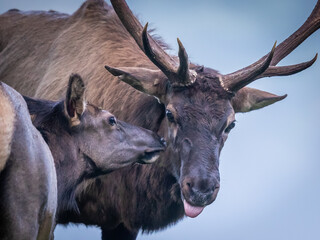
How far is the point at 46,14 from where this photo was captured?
12.2m

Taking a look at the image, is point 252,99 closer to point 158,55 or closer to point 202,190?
point 158,55

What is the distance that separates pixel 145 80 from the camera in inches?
364

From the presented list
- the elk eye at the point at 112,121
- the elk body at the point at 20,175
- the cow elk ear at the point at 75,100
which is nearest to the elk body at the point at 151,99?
the elk eye at the point at 112,121

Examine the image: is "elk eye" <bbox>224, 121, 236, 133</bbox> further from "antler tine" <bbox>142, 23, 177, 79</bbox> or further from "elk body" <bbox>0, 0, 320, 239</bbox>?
"antler tine" <bbox>142, 23, 177, 79</bbox>

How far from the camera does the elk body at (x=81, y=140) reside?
7934mm

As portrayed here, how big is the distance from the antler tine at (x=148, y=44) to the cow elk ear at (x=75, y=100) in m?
1.24

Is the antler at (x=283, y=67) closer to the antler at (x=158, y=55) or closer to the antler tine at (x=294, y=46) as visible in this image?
the antler tine at (x=294, y=46)

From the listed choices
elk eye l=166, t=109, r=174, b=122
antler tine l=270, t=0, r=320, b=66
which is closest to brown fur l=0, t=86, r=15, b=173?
elk eye l=166, t=109, r=174, b=122

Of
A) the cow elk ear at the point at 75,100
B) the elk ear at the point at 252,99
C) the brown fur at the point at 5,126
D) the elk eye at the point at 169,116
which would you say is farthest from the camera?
the elk ear at the point at 252,99

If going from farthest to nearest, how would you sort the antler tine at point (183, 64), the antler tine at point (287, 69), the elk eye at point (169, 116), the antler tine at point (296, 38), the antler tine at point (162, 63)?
the antler tine at point (296, 38) < the antler tine at point (287, 69) < the antler tine at point (162, 63) < the elk eye at point (169, 116) < the antler tine at point (183, 64)

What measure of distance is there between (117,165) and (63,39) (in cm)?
329

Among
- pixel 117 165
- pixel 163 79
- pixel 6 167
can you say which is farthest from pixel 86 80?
pixel 6 167

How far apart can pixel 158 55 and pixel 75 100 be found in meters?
1.55

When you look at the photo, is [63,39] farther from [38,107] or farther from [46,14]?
[38,107]
